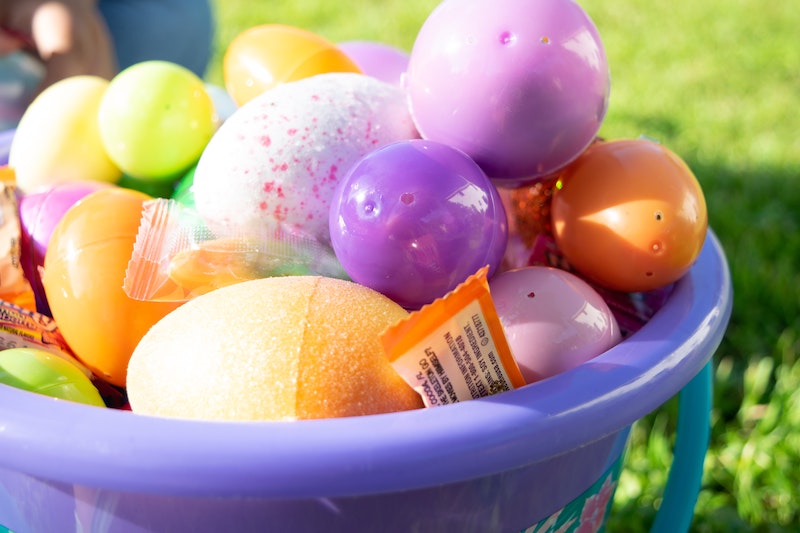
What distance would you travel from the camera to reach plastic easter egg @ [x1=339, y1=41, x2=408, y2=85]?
132 cm

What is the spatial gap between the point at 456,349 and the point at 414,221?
0.46 feet

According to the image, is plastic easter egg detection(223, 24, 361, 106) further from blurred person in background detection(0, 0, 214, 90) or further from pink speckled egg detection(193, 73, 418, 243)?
blurred person in background detection(0, 0, 214, 90)

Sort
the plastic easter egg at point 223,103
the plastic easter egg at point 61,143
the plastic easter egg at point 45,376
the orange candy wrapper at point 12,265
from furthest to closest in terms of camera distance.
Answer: the plastic easter egg at point 223,103 → the plastic easter egg at point 61,143 → the orange candy wrapper at point 12,265 → the plastic easter egg at point 45,376

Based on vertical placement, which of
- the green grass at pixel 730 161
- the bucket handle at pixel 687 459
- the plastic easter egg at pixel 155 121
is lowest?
the green grass at pixel 730 161

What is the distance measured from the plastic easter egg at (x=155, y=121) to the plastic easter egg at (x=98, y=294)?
0.17 m

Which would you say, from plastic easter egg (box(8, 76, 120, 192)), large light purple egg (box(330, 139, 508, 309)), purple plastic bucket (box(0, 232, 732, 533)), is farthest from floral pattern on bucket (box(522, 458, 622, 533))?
plastic easter egg (box(8, 76, 120, 192))

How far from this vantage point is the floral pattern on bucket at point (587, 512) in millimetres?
868

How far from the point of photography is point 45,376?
0.83m

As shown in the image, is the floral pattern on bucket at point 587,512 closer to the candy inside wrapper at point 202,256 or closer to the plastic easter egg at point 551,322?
the plastic easter egg at point 551,322

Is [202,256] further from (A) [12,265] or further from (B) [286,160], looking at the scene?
(A) [12,265]

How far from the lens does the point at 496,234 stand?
0.90 m

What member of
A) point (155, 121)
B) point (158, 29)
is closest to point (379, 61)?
point (155, 121)

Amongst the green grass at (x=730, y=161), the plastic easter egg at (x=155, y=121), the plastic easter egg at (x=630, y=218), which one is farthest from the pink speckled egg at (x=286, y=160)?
the green grass at (x=730, y=161)

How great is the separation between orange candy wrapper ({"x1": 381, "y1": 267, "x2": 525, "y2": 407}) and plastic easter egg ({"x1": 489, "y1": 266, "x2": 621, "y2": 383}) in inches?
1.9
